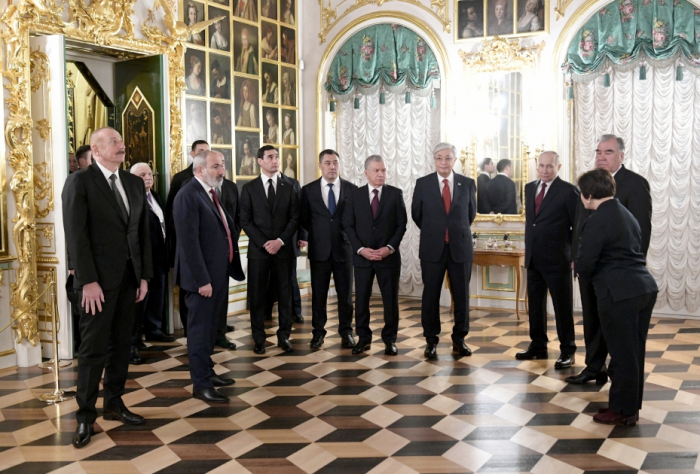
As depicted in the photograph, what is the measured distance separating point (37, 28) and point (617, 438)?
5.50 metres

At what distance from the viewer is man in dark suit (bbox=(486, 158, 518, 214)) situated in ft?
28.0

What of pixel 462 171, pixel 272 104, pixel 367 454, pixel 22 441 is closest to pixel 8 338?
pixel 22 441

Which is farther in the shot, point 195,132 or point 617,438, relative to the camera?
point 195,132

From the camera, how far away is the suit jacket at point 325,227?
646 centimetres

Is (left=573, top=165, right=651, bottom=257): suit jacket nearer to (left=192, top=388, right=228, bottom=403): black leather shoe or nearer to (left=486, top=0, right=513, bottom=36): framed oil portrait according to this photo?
(left=192, top=388, right=228, bottom=403): black leather shoe

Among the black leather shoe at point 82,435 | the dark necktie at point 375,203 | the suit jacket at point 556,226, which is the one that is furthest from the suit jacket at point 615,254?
the black leather shoe at point 82,435

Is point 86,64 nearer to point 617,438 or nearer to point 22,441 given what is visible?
point 22,441

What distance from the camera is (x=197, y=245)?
4871 mm

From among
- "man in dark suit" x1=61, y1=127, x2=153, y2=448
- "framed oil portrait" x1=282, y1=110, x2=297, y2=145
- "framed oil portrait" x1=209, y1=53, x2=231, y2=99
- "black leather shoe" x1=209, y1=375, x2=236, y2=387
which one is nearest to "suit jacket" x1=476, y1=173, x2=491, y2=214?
"framed oil portrait" x1=282, y1=110, x2=297, y2=145

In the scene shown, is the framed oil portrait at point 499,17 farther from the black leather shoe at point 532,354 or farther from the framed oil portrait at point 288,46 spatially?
the black leather shoe at point 532,354

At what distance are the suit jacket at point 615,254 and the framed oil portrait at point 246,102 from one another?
5333mm

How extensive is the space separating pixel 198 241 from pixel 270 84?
473cm

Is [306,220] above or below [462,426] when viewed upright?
above

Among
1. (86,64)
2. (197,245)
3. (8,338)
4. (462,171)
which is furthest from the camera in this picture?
(462,171)
